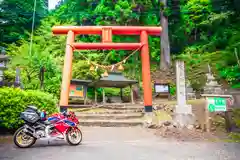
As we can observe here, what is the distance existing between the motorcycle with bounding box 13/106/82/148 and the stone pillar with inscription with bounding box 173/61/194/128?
408 centimetres

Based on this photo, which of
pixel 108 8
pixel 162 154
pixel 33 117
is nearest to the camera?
pixel 162 154

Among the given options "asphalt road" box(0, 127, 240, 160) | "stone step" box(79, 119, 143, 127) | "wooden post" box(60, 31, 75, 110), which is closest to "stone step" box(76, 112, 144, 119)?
"stone step" box(79, 119, 143, 127)

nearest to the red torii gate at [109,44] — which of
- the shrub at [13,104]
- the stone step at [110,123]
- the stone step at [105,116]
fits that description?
the stone step at [105,116]

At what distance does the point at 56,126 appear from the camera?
586 cm

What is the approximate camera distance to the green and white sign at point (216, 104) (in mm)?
7875

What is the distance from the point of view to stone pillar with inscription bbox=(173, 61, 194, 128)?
8.51 m

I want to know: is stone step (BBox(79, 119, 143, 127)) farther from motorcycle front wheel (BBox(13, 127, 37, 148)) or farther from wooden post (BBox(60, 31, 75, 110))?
motorcycle front wheel (BBox(13, 127, 37, 148))

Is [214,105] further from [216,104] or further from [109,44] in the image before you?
[109,44]

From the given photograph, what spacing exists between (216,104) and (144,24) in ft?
43.9

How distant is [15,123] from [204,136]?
564cm

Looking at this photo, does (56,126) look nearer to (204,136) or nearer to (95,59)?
(204,136)

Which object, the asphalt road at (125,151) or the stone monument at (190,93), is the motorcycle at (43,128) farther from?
Result: the stone monument at (190,93)

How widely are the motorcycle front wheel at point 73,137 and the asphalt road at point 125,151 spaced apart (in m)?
0.17

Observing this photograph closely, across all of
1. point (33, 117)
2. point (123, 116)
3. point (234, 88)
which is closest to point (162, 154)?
point (33, 117)
